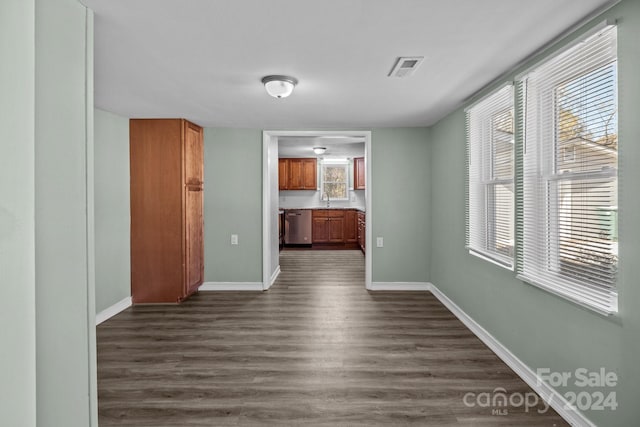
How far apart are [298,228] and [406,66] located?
237 inches

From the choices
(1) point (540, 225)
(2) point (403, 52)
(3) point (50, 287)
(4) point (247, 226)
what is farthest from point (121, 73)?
(1) point (540, 225)

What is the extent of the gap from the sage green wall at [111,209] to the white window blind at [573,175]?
373 centimetres

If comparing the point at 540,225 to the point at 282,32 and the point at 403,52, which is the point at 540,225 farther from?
the point at 282,32

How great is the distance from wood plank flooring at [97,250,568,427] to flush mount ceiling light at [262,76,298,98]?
2042 mm

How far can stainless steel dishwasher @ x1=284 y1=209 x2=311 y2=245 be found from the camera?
8109mm

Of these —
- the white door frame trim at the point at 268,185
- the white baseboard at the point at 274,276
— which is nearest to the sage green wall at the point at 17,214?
the white door frame trim at the point at 268,185

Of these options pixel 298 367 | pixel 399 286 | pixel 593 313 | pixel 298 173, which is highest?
pixel 298 173

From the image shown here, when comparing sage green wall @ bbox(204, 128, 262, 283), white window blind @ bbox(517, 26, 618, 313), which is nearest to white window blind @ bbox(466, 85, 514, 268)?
white window blind @ bbox(517, 26, 618, 313)

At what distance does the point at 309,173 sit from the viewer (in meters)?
8.40

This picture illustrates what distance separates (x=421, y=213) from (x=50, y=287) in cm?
395

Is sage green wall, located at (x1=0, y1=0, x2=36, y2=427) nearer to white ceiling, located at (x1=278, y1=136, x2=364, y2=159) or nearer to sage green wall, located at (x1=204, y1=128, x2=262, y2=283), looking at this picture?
sage green wall, located at (x1=204, y1=128, x2=262, y2=283)

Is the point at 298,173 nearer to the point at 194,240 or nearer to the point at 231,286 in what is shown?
the point at 231,286

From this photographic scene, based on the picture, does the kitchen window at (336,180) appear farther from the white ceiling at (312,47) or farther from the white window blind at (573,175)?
the white window blind at (573,175)

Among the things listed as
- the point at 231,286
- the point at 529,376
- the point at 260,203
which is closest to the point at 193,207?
the point at 260,203
